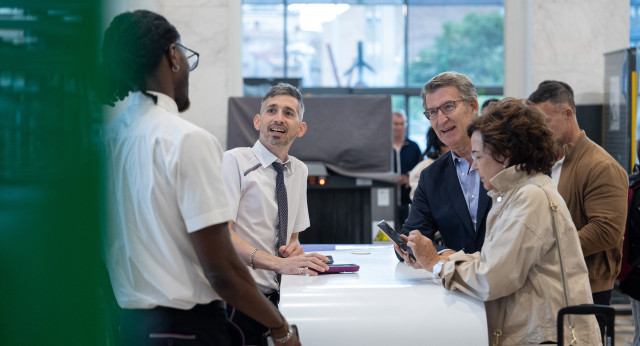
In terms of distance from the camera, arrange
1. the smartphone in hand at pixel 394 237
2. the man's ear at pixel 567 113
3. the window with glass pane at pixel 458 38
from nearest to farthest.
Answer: the smartphone in hand at pixel 394 237
the man's ear at pixel 567 113
the window with glass pane at pixel 458 38

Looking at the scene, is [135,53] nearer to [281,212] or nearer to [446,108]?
[281,212]

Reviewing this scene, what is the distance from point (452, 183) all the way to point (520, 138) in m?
0.77

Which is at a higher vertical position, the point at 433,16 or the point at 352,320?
the point at 433,16

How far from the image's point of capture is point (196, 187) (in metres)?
1.59

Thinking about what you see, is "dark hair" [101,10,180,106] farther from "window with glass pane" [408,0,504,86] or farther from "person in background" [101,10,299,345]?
"window with glass pane" [408,0,504,86]

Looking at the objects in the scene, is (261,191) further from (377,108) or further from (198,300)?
(377,108)

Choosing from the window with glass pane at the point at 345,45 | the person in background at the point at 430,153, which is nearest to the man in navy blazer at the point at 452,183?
the person in background at the point at 430,153

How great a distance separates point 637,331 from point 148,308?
3.51m

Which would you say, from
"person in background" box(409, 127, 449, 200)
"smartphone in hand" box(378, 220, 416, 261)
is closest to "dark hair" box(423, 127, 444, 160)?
"person in background" box(409, 127, 449, 200)

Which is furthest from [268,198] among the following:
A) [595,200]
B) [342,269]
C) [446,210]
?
[595,200]

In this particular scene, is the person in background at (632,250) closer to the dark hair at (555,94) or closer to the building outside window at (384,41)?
the dark hair at (555,94)

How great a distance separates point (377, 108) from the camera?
20.1ft

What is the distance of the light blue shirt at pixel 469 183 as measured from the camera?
2.77 meters

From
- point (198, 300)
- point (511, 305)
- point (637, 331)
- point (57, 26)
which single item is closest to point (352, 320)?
point (511, 305)
